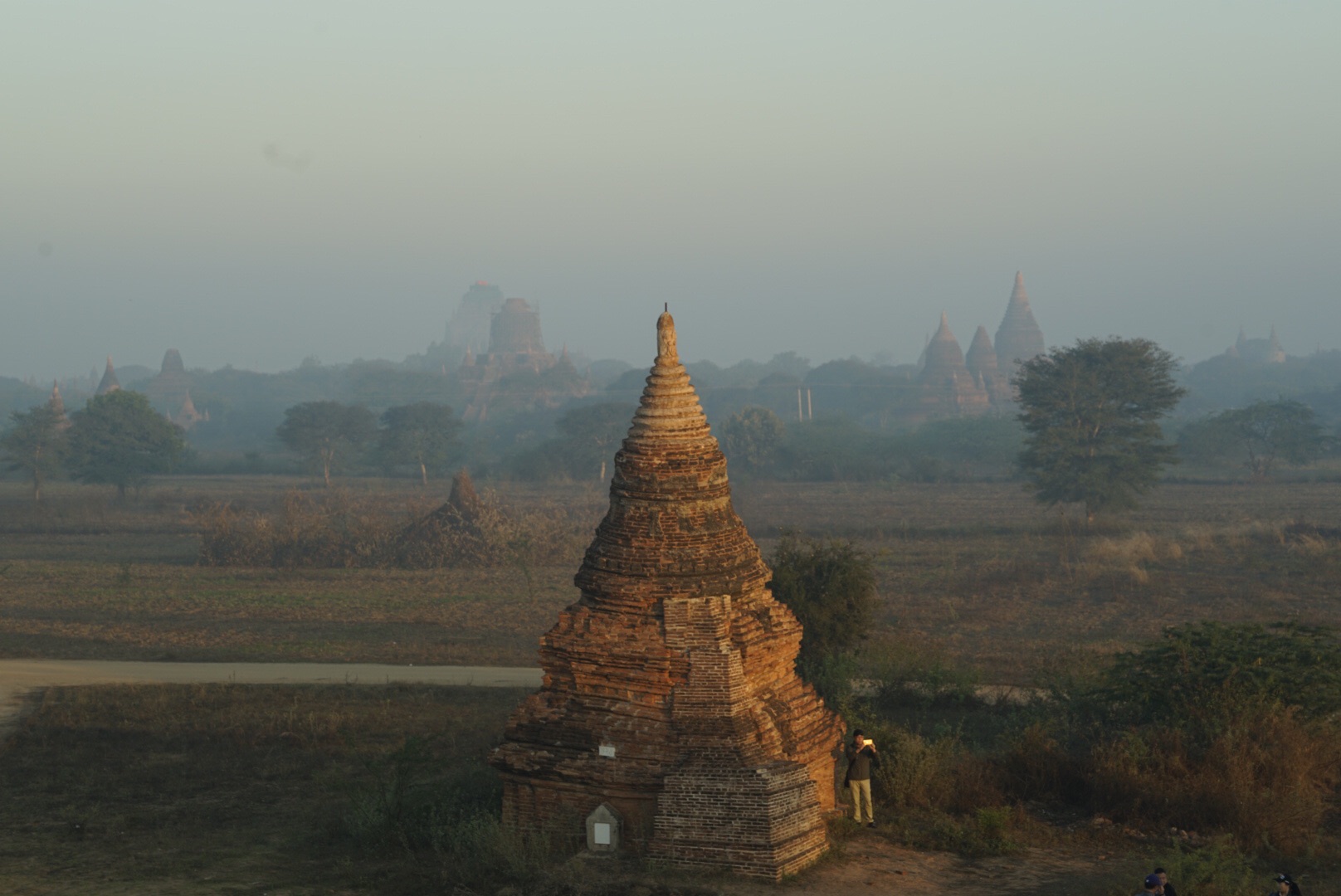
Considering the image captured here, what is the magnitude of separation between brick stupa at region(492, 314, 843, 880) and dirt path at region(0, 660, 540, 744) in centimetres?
920

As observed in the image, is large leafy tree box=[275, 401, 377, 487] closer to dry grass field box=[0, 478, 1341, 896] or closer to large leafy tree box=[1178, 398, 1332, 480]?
dry grass field box=[0, 478, 1341, 896]

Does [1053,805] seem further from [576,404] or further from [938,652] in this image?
[576,404]

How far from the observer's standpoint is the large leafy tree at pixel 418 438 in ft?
229

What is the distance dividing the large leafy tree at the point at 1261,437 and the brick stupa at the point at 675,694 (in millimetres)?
52003

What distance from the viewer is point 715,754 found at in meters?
11.0

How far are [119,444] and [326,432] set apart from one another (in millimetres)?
15865

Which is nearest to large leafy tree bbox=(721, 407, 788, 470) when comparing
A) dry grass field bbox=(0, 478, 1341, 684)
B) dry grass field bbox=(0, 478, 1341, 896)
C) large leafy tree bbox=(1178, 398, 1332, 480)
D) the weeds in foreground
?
dry grass field bbox=(0, 478, 1341, 896)

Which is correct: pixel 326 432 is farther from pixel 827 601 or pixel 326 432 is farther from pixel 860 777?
pixel 860 777

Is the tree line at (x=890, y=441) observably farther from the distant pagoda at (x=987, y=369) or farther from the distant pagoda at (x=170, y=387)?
the distant pagoda at (x=170, y=387)

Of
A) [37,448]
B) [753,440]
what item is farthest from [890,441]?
[37,448]

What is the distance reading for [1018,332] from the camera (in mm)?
133250

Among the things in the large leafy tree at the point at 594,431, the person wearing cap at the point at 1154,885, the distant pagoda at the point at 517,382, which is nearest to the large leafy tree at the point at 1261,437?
the large leafy tree at the point at 594,431

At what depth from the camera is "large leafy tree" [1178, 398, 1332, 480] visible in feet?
196

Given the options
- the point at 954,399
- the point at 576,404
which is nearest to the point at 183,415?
the point at 576,404
